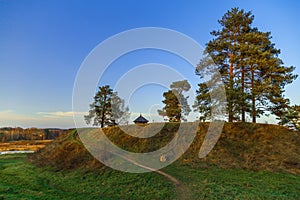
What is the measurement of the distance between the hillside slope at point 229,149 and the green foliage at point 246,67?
1.46 meters

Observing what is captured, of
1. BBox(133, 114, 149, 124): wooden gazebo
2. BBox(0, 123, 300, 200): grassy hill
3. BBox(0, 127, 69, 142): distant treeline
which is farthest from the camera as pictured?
BBox(0, 127, 69, 142): distant treeline

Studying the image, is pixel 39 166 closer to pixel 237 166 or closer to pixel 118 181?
pixel 118 181

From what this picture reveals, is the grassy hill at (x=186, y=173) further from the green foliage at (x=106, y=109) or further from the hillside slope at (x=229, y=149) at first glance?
the green foliage at (x=106, y=109)

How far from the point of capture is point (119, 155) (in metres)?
16.2

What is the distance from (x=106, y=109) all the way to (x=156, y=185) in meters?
20.3

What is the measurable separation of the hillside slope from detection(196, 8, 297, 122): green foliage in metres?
1.46

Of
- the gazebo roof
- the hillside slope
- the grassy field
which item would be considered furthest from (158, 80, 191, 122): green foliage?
the grassy field

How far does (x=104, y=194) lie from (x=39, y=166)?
893 centimetres

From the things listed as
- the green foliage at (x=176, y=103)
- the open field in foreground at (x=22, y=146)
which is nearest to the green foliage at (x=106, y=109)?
the green foliage at (x=176, y=103)

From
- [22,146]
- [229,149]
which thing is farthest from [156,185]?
[22,146]

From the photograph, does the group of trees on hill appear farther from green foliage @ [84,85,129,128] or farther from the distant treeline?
the distant treeline

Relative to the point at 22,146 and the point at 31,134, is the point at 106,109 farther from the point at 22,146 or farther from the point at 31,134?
the point at 31,134

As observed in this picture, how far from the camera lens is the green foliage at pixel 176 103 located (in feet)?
90.9

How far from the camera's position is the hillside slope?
545 inches
